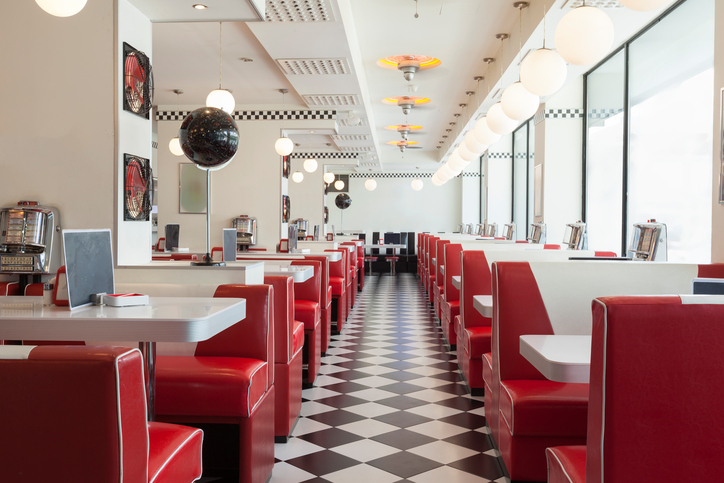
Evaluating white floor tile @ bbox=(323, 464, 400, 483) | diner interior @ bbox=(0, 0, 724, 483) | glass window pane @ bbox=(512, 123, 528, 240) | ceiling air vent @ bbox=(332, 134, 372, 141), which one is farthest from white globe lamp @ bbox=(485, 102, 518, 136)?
glass window pane @ bbox=(512, 123, 528, 240)

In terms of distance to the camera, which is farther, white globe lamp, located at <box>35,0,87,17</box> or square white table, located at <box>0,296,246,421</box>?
white globe lamp, located at <box>35,0,87,17</box>

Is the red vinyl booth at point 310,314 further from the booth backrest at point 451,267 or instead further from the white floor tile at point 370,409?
the booth backrest at point 451,267

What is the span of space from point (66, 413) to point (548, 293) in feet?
7.09

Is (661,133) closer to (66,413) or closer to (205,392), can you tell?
(205,392)

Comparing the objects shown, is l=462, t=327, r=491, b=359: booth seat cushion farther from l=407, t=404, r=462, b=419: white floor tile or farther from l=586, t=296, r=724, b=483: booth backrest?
l=586, t=296, r=724, b=483: booth backrest

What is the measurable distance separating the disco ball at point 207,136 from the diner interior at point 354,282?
2 cm

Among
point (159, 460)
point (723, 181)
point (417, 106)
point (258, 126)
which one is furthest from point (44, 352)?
point (417, 106)

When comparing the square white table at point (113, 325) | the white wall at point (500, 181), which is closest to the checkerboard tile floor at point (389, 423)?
the square white table at point (113, 325)

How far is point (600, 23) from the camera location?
288 cm

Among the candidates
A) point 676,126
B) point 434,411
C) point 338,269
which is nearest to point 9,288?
point 434,411

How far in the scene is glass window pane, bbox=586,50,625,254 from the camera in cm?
710

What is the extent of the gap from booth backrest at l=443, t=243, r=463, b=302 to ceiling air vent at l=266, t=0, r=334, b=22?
235 cm

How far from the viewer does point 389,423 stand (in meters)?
3.47

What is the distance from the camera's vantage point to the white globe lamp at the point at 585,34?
2.89 metres
